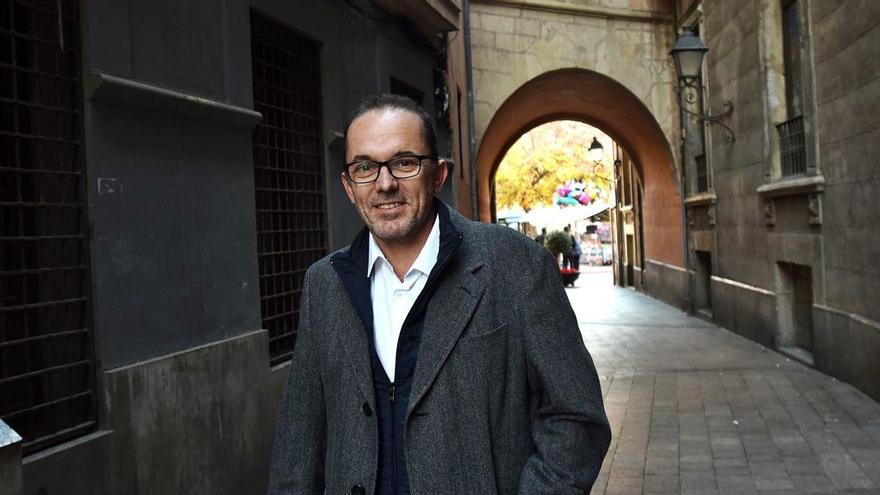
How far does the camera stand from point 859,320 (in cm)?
868

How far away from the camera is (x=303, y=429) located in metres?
2.32

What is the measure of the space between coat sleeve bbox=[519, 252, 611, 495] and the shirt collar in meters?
0.27

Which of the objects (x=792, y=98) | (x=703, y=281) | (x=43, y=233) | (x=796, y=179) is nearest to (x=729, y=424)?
(x=796, y=179)

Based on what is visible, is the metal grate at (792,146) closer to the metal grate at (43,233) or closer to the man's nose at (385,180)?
the metal grate at (43,233)

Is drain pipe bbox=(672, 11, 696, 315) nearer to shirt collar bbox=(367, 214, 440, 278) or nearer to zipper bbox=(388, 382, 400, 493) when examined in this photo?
shirt collar bbox=(367, 214, 440, 278)

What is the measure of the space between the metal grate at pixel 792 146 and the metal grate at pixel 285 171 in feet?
20.6

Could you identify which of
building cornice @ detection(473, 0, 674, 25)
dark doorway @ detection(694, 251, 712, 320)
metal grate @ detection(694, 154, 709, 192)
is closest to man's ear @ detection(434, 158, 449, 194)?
building cornice @ detection(473, 0, 674, 25)

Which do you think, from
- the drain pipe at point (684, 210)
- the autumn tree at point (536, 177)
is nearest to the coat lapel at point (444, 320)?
the drain pipe at point (684, 210)

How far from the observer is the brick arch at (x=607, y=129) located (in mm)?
17891

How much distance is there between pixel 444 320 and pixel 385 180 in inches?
→ 14.7

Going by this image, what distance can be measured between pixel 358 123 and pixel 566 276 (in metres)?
25.0

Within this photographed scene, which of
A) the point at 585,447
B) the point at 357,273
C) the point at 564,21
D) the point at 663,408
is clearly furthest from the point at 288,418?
the point at 564,21

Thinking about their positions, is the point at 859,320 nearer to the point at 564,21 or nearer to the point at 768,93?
the point at 768,93

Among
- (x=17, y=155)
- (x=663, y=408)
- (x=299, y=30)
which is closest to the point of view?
(x=17, y=155)
